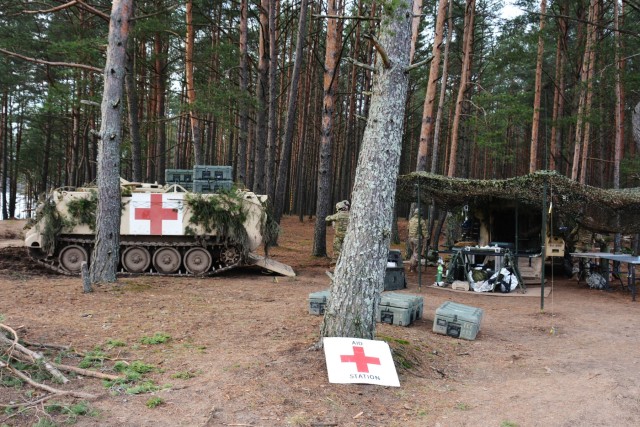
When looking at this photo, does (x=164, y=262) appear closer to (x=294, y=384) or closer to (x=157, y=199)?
(x=157, y=199)

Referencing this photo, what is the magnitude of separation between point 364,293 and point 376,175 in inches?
46.6

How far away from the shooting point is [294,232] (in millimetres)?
24641

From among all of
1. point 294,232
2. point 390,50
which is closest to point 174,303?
point 390,50

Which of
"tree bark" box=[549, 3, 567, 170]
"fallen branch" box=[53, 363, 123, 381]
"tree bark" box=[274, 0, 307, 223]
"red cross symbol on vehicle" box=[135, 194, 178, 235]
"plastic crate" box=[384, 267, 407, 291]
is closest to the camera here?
"fallen branch" box=[53, 363, 123, 381]

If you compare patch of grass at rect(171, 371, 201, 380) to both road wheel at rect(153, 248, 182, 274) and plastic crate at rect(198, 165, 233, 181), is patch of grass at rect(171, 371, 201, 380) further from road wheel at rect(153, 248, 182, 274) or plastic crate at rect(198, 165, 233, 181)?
plastic crate at rect(198, 165, 233, 181)

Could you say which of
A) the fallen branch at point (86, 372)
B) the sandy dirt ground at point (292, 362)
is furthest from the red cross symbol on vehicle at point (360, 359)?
the fallen branch at point (86, 372)

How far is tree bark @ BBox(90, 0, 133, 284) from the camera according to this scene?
936cm

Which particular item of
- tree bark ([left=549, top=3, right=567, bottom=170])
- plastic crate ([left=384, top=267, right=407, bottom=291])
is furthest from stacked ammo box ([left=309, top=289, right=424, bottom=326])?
tree bark ([left=549, top=3, right=567, bottom=170])

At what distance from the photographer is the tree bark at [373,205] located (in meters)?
5.18

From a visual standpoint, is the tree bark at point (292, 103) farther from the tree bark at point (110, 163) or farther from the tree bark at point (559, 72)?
the tree bark at point (559, 72)

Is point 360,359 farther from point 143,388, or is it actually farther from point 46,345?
point 46,345

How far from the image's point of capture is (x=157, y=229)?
1209 centimetres

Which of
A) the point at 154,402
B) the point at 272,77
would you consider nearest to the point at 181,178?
the point at 272,77

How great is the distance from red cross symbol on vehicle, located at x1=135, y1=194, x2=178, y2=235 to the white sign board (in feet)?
26.3
